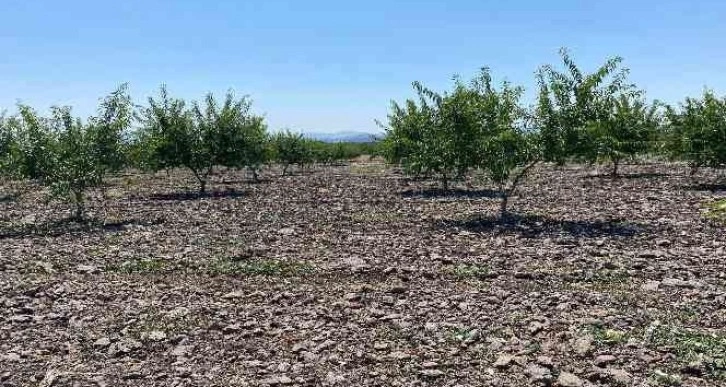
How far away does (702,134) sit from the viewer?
38.6 m

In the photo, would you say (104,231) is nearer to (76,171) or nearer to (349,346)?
(76,171)

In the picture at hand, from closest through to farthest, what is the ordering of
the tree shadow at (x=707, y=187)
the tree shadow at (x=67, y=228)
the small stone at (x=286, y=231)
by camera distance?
the small stone at (x=286, y=231), the tree shadow at (x=67, y=228), the tree shadow at (x=707, y=187)

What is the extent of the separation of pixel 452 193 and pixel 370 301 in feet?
78.3

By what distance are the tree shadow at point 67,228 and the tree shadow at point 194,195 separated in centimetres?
936

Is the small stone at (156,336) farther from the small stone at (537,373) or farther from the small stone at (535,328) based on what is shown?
the small stone at (535,328)

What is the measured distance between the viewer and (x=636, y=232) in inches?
818

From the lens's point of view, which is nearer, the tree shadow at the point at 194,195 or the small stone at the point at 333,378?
the small stone at the point at 333,378

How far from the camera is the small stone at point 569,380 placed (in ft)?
29.2

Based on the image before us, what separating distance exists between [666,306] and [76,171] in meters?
23.9

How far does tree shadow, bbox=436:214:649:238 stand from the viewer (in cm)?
2098

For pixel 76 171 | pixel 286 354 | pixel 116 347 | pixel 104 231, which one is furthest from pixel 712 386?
pixel 76 171

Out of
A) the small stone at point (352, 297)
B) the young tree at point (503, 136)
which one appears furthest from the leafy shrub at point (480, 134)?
the small stone at point (352, 297)

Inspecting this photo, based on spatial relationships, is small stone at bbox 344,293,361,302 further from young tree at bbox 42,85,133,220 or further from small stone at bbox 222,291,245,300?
young tree at bbox 42,85,133,220

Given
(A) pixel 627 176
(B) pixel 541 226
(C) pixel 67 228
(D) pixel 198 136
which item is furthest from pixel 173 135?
(A) pixel 627 176
